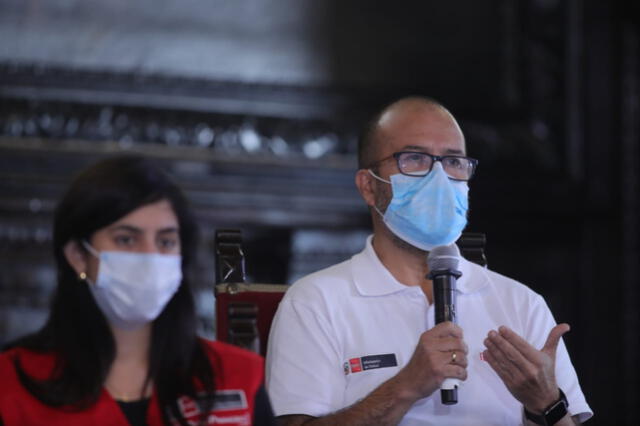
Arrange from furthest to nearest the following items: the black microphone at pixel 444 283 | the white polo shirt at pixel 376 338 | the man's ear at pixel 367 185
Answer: the man's ear at pixel 367 185 < the white polo shirt at pixel 376 338 < the black microphone at pixel 444 283

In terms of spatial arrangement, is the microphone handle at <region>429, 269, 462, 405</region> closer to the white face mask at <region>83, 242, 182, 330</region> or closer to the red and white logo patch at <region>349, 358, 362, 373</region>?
the red and white logo patch at <region>349, 358, 362, 373</region>

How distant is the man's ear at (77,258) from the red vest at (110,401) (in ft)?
0.93

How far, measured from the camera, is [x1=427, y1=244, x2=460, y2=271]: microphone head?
3.07m

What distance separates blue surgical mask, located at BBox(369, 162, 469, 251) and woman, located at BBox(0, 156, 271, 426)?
2.36 feet

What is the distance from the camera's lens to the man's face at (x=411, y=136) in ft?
11.7

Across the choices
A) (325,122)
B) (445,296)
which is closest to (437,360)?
(445,296)

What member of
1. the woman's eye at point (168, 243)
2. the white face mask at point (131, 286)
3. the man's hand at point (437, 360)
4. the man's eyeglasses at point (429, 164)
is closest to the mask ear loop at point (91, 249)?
the white face mask at point (131, 286)

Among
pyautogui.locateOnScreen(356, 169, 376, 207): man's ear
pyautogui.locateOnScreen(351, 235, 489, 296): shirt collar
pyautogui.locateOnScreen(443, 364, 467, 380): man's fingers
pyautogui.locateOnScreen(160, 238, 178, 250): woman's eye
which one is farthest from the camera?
pyautogui.locateOnScreen(356, 169, 376, 207): man's ear

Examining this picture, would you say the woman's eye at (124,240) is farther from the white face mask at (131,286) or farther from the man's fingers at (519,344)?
the man's fingers at (519,344)

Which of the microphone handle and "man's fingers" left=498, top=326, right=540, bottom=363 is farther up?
the microphone handle

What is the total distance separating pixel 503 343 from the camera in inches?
118

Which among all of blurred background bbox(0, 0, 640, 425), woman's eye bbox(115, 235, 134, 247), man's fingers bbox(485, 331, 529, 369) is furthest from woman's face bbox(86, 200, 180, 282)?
blurred background bbox(0, 0, 640, 425)

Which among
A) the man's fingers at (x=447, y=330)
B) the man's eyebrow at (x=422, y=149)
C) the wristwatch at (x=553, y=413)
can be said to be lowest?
the wristwatch at (x=553, y=413)

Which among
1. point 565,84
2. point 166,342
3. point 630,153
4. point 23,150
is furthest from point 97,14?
point 166,342
